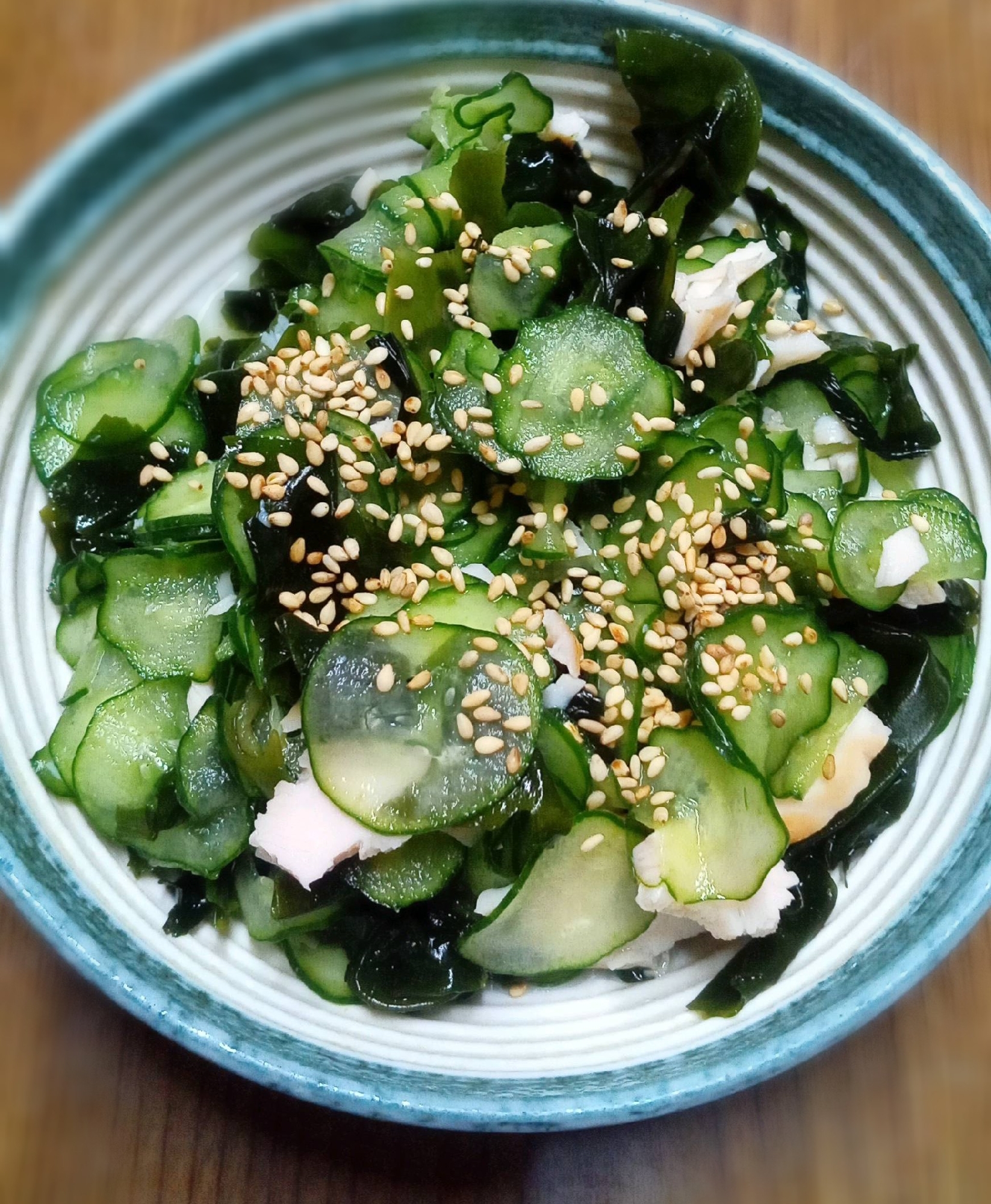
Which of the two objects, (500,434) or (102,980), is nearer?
(102,980)

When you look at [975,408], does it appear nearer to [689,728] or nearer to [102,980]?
[689,728]

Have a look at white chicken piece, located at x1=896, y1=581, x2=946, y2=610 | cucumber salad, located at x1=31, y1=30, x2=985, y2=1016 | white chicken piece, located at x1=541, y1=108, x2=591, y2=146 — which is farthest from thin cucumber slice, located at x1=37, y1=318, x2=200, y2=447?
white chicken piece, located at x1=896, y1=581, x2=946, y2=610

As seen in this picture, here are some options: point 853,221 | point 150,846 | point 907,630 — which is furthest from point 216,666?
point 853,221

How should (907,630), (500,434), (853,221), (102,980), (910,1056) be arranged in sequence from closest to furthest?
(102,980) → (500,434) → (907,630) → (853,221) → (910,1056)

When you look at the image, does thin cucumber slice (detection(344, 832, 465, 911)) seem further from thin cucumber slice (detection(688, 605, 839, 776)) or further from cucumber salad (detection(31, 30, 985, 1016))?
thin cucumber slice (detection(688, 605, 839, 776))

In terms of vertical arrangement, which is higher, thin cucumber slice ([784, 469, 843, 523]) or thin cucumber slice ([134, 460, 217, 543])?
thin cucumber slice ([784, 469, 843, 523])

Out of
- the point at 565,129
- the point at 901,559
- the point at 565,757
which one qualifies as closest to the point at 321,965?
the point at 565,757
